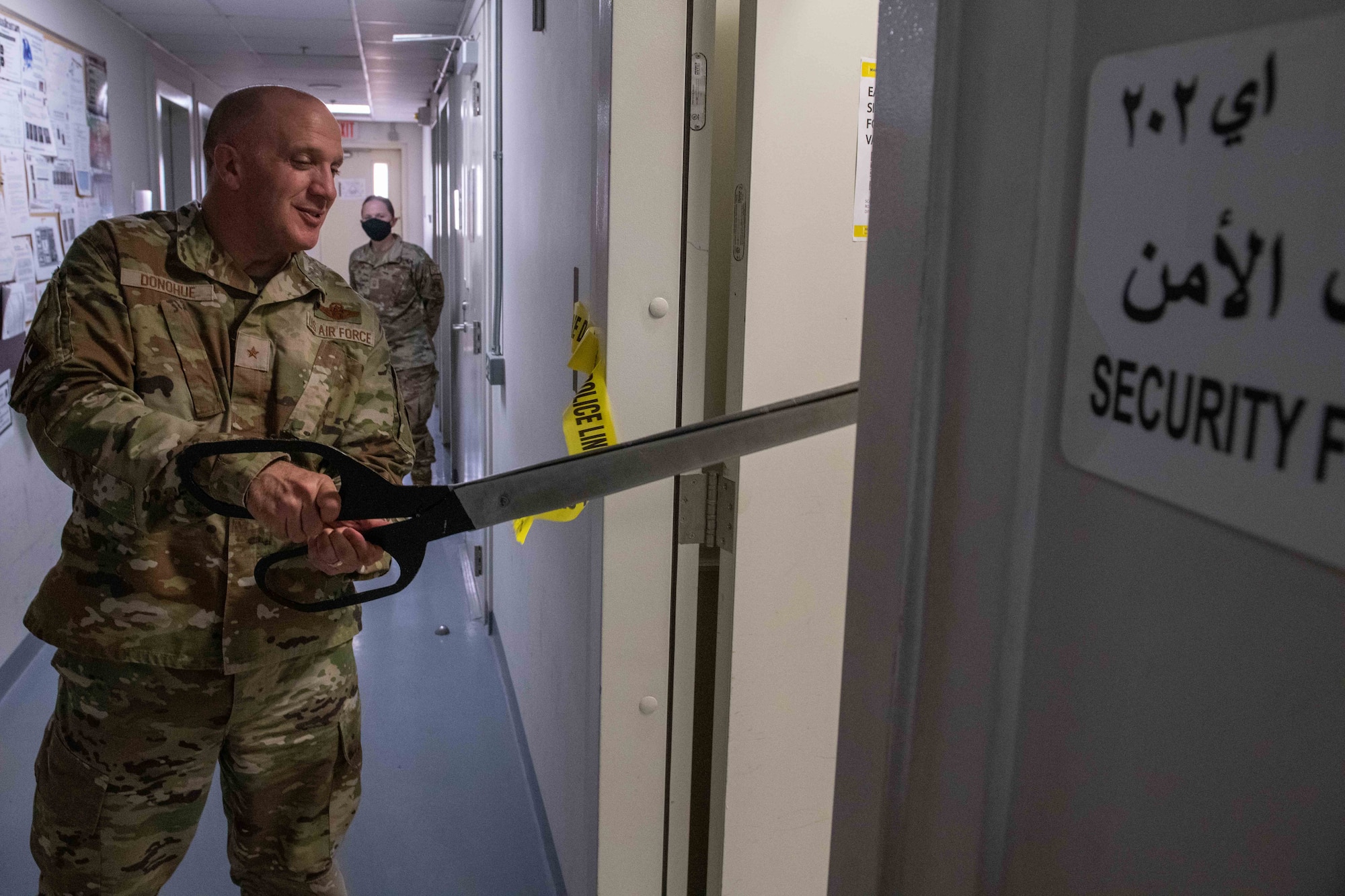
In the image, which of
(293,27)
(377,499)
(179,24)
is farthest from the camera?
(293,27)

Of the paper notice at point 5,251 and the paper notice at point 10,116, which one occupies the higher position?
the paper notice at point 10,116

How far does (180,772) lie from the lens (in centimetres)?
151

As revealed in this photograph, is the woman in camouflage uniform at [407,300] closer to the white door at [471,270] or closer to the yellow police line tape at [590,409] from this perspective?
the white door at [471,270]

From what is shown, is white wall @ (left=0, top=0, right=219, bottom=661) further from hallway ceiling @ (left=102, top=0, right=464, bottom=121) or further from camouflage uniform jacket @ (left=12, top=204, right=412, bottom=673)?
camouflage uniform jacket @ (left=12, top=204, right=412, bottom=673)

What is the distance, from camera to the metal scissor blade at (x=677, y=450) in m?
0.82

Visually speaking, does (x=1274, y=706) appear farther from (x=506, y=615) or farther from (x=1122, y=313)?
(x=506, y=615)

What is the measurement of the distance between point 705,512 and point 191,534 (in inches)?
31.5

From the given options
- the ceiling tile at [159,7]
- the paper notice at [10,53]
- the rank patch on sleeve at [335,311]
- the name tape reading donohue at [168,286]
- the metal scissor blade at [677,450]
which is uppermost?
the ceiling tile at [159,7]

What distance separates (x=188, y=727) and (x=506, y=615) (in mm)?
1692

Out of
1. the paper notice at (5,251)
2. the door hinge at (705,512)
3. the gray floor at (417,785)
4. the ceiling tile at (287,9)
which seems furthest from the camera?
the ceiling tile at (287,9)

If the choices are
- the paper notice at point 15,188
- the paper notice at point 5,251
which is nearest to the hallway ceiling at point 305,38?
the paper notice at point 15,188

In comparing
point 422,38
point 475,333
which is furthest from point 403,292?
point 422,38

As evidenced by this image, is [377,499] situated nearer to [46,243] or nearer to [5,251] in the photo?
[5,251]

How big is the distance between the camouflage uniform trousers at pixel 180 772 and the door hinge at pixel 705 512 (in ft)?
2.23
